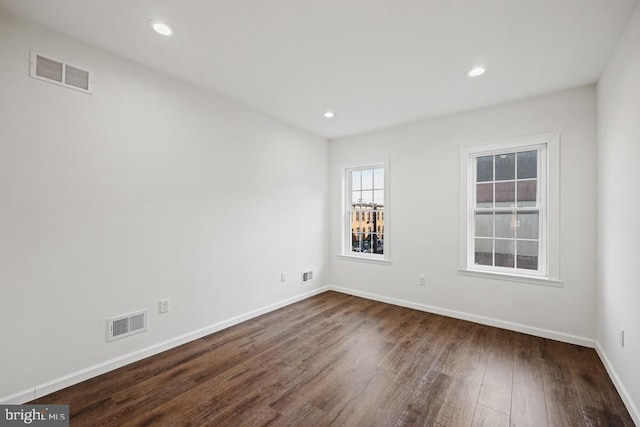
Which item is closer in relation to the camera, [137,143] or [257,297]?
[137,143]

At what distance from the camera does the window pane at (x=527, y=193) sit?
3222 mm

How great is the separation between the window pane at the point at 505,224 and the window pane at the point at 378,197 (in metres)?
1.61

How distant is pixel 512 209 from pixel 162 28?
3.94m

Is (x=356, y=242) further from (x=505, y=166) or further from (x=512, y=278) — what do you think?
(x=505, y=166)

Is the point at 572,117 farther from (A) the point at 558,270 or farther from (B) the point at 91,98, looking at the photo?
(B) the point at 91,98

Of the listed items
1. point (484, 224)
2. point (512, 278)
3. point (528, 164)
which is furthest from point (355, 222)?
point (528, 164)

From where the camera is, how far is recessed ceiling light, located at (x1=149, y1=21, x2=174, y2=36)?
1.99 metres

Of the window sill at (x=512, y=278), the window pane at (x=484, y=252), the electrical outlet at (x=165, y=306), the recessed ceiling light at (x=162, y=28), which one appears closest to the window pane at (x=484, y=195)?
the window pane at (x=484, y=252)

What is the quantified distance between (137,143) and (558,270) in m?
4.41

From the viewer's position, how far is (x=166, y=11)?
1873mm

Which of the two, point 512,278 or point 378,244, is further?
point 378,244

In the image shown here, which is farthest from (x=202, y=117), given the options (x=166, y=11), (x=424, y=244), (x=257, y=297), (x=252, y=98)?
(x=424, y=244)

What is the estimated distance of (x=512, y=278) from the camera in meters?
3.22

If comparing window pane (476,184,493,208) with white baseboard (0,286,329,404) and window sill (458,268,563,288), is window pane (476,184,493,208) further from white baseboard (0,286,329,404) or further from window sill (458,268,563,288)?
white baseboard (0,286,329,404)
